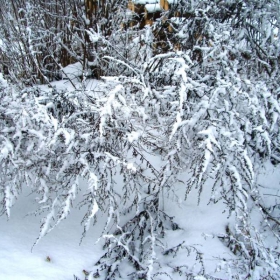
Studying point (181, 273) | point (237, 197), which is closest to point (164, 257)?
point (181, 273)

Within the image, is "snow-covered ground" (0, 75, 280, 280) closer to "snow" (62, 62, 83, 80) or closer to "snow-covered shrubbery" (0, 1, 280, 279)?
"snow-covered shrubbery" (0, 1, 280, 279)

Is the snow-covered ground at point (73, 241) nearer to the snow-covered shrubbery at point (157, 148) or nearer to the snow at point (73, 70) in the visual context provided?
the snow-covered shrubbery at point (157, 148)

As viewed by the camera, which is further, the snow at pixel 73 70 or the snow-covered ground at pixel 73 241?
the snow at pixel 73 70

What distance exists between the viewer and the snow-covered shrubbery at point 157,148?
200 cm

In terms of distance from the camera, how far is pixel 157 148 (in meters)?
2.39

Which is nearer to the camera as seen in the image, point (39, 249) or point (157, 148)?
point (39, 249)

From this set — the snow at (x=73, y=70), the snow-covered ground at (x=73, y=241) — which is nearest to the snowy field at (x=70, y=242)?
the snow-covered ground at (x=73, y=241)

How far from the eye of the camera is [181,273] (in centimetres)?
222

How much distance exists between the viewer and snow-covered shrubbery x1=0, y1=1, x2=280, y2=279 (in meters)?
2.00

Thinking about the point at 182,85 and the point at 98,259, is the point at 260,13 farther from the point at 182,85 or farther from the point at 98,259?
the point at 98,259

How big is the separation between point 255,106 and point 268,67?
688 mm

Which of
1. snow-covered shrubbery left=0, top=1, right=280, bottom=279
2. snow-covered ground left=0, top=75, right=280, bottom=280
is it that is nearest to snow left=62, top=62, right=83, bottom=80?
snow-covered shrubbery left=0, top=1, right=280, bottom=279

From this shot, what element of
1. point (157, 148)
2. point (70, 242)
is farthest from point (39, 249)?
point (157, 148)

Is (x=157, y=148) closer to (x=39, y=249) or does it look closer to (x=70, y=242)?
(x=70, y=242)
